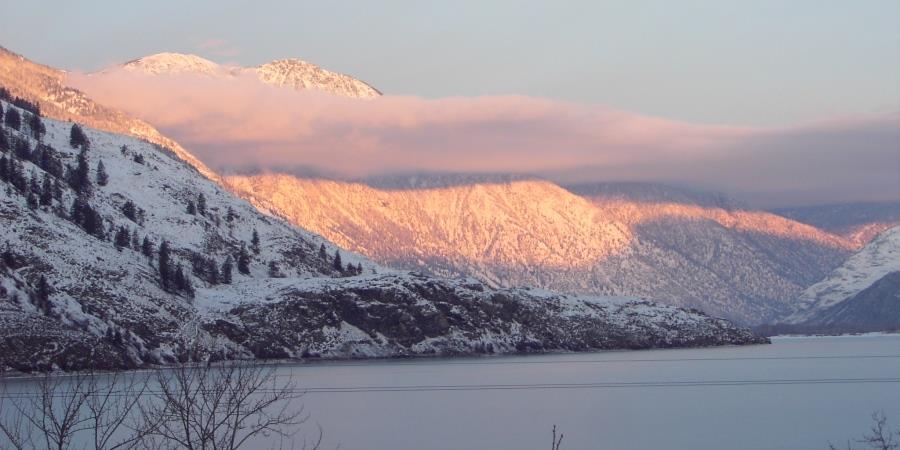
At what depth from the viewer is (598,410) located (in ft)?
443

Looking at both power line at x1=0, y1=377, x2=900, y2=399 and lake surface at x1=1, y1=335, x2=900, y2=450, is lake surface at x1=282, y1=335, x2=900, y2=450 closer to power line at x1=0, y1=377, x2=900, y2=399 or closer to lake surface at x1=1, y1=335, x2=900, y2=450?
lake surface at x1=1, y1=335, x2=900, y2=450

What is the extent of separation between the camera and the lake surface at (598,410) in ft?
347

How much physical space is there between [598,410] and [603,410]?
22.7 inches

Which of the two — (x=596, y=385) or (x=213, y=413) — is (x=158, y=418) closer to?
(x=213, y=413)

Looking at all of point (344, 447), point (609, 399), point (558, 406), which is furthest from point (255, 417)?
point (609, 399)

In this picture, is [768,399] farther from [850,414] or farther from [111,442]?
[111,442]

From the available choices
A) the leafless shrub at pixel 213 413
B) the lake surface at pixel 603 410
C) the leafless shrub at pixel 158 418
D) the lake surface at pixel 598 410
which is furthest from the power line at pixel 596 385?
the leafless shrub at pixel 158 418

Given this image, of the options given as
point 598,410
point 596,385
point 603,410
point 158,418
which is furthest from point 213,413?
point 596,385

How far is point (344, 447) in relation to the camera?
101 meters

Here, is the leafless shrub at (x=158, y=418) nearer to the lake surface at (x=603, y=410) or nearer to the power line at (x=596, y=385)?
the lake surface at (x=603, y=410)

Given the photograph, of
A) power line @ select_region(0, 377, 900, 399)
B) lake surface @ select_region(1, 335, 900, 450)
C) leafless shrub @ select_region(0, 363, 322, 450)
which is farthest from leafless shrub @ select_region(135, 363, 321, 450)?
power line @ select_region(0, 377, 900, 399)

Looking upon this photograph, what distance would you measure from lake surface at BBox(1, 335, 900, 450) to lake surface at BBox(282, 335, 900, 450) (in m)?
0.12

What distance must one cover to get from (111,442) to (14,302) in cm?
10483

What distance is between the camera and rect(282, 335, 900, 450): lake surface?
105688 millimetres
